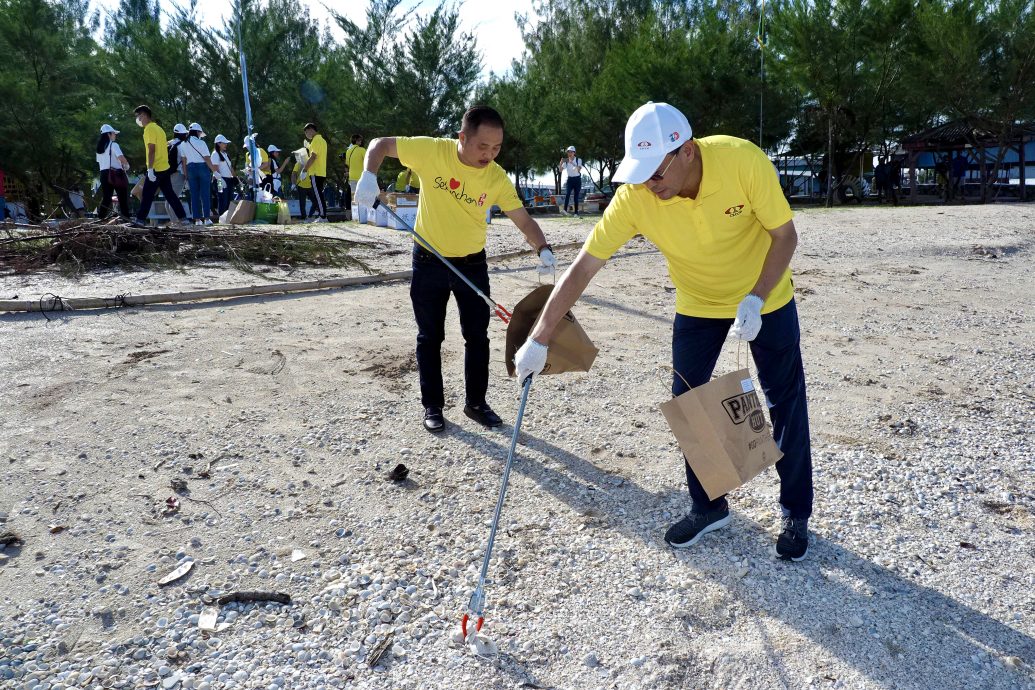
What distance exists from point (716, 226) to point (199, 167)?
12255mm

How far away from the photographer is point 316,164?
46.9 ft

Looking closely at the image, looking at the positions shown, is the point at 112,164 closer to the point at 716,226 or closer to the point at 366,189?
the point at 366,189

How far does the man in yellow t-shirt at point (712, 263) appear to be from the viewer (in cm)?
238

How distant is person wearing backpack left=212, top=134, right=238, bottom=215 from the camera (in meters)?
14.2

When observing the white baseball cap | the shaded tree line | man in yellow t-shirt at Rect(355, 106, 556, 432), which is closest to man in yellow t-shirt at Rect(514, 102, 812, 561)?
the white baseball cap

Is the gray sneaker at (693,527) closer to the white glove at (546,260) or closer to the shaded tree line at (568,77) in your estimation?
the white glove at (546,260)

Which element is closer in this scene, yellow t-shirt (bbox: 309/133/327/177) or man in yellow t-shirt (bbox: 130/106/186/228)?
man in yellow t-shirt (bbox: 130/106/186/228)

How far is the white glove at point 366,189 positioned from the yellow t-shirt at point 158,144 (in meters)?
8.68

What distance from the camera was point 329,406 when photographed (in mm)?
4414

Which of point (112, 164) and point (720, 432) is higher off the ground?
point (112, 164)

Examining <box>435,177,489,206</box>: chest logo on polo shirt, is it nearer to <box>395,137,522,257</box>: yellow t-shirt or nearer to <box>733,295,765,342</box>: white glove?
<box>395,137,522,257</box>: yellow t-shirt

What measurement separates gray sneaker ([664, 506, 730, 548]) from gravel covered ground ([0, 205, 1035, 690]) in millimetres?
70

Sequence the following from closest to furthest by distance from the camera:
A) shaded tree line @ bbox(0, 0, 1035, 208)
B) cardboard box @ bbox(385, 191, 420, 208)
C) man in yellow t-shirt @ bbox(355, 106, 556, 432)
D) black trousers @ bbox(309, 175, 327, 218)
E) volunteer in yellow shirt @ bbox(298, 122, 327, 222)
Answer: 1. man in yellow t-shirt @ bbox(355, 106, 556, 432)
2. cardboard box @ bbox(385, 191, 420, 208)
3. volunteer in yellow shirt @ bbox(298, 122, 327, 222)
4. black trousers @ bbox(309, 175, 327, 218)
5. shaded tree line @ bbox(0, 0, 1035, 208)

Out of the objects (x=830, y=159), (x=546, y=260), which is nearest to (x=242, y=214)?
(x=546, y=260)
